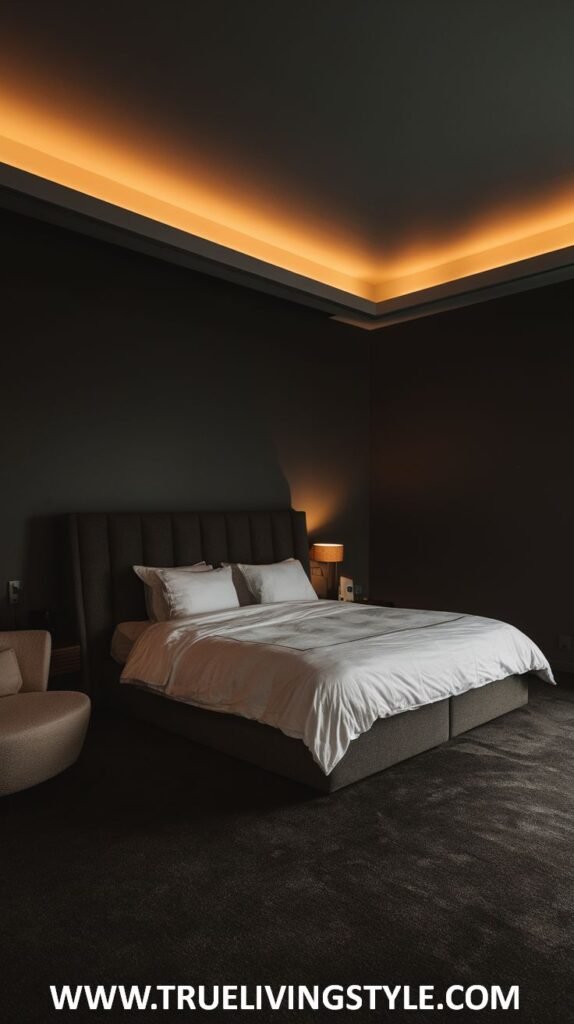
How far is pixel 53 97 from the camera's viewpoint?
3.49 meters

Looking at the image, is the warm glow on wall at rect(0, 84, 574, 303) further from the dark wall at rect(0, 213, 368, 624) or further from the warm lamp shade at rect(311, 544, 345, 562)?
the warm lamp shade at rect(311, 544, 345, 562)

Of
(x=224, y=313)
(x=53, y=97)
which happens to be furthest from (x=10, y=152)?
(x=224, y=313)

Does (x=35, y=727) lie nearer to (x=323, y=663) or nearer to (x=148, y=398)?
(x=323, y=663)

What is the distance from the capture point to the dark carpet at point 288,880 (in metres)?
1.91

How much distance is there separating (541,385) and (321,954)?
4.63m

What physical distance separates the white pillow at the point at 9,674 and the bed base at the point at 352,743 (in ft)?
2.79

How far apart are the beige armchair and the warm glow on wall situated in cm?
278

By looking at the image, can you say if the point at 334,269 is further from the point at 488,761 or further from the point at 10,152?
the point at 488,761

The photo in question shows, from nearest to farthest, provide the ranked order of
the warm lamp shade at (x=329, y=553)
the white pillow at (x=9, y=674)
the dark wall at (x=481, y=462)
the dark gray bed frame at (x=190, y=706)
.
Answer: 1. the dark gray bed frame at (x=190, y=706)
2. the white pillow at (x=9, y=674)
3. the dark wall at (x=481, y=462)
4. the warm lamp shade at (x=329, y=553)

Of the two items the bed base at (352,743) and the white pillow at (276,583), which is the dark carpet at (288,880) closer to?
the bed base at (352,743)

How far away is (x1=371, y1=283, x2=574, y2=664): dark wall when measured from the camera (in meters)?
5.39

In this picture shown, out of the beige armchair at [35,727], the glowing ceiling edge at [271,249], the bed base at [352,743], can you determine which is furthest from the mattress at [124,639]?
the glowing ceiling edge at [271,249]

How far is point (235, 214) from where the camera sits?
4930 millimetres

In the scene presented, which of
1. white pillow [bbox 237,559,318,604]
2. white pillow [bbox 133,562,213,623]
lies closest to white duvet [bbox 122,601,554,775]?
white pillow [bbox 133,562,213,623]
